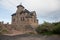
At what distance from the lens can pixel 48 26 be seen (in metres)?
17.7

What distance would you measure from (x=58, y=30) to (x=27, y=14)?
35875 millimetres

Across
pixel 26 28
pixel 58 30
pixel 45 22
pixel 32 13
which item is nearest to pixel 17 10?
pixel 32 13

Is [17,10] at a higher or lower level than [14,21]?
higher

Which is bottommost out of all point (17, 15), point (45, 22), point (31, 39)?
point (31, 39)

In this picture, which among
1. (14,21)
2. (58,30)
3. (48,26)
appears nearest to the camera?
(58,30)

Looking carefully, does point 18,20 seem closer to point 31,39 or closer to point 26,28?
point 26,28

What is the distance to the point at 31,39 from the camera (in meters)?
10.4

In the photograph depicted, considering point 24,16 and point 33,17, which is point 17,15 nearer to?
point 24,16

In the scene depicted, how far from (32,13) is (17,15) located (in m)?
5.58

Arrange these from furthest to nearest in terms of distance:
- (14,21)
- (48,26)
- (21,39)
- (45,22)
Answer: (14,21)
(45,22)
(48,26)
(21,39)

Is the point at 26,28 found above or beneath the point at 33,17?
beneath

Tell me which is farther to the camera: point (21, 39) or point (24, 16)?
point (24, 16)

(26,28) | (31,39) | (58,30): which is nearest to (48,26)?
(58,30)

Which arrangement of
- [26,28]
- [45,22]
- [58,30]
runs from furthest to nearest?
[26,28] < [45,22] < [58,30]
